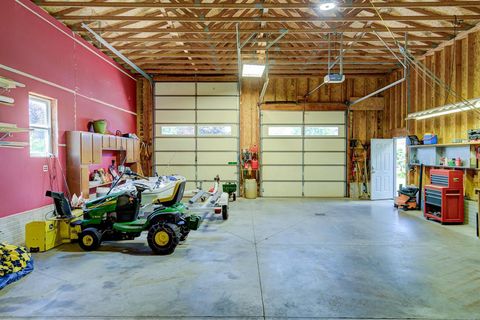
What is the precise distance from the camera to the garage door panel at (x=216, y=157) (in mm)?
11211

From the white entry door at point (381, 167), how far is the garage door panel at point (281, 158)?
8.67ft

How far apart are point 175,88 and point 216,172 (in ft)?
11.8

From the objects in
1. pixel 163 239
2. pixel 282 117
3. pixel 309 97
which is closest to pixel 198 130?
pixel 282 117

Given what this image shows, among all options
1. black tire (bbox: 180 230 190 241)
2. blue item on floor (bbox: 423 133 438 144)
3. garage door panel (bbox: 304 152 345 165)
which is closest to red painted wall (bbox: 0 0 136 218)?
black tire (bbox: 180 230 190 241)

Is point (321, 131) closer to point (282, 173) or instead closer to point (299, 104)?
point (299, 104)

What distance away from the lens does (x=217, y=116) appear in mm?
11227

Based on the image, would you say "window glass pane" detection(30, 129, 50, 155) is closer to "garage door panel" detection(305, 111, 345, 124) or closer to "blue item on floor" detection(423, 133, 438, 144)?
"garage door panel" detection(305, 111, 345, 124)

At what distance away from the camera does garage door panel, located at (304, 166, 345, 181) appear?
36.9 feet

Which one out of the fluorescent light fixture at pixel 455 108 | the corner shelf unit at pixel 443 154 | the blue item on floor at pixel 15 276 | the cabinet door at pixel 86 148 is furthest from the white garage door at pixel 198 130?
the blue item on floor at pixel 15 276

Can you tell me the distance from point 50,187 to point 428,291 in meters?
6.51

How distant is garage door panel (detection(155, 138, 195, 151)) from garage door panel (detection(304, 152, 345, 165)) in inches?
176

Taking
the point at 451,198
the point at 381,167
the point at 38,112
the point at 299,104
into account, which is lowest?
the point at 451,198

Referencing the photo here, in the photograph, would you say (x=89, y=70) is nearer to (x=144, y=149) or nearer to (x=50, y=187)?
(x=50, y=187)

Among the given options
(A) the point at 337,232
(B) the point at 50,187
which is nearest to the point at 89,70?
(B) the point at 50,187
